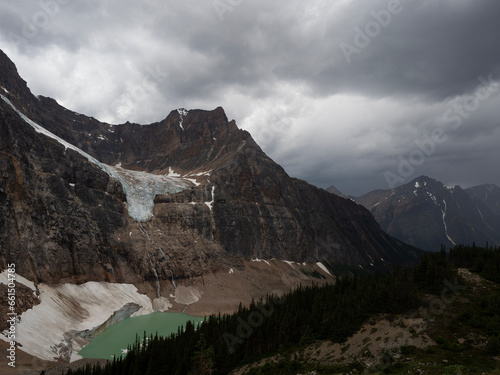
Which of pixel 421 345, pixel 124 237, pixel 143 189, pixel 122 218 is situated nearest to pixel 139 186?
pixel 143 189

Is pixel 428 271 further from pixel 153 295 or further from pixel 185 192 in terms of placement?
pixel 185 192

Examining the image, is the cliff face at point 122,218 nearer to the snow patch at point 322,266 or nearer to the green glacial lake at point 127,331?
the snow patch at point 322,266

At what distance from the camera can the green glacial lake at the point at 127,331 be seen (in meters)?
68.4

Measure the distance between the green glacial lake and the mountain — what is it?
2.97 meters

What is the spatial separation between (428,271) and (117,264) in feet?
300

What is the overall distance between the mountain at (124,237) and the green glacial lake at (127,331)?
9.75 feet

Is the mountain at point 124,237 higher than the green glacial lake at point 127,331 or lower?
higher

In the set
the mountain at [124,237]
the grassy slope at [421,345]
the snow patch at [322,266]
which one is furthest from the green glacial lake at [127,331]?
the snow patch at [322,266]

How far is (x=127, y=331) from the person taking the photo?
82875 millimetres

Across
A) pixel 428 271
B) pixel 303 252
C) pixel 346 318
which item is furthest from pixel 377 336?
pixel 303 252

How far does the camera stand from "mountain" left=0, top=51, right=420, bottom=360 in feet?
264

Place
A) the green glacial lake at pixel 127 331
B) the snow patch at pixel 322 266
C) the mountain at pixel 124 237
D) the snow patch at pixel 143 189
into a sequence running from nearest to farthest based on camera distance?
the green glacial lake at pixel 127 331 → the mountain at pixel 124 237 → the snow patch at pixel 143 189 → the snow patch at pixel 322 266

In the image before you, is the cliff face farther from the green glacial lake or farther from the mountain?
the green glacial lake

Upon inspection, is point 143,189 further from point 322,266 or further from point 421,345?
point 421,345
